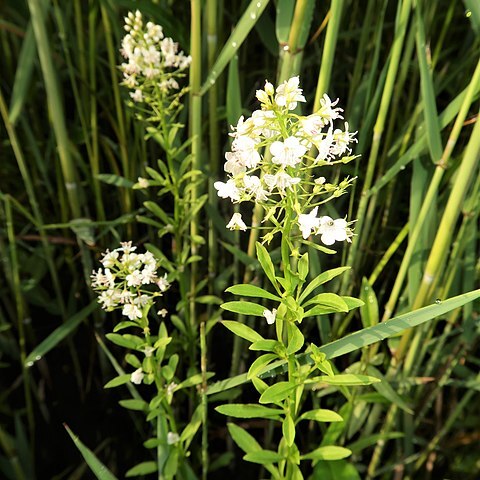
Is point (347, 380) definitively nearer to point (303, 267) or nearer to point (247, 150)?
point (303, 267)

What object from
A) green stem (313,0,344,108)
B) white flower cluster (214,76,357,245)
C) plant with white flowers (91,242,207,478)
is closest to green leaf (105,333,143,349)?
plant with white flowers (91,242,207,478)

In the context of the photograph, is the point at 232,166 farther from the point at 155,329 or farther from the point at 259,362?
the point at 155,329

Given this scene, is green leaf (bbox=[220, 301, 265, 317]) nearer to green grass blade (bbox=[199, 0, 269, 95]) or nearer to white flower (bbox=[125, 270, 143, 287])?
white flower (bbox=[125, 270, 143, 287])

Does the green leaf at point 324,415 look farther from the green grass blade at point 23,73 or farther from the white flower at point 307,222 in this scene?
the green grass blade at point 23,73

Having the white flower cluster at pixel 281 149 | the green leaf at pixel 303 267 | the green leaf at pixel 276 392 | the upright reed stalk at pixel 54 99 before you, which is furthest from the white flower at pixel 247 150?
the upright reed stalk at pixel 54 99

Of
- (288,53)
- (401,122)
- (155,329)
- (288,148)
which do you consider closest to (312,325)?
(155,329)

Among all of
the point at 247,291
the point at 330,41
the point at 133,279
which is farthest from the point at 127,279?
the point at 330,41
